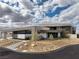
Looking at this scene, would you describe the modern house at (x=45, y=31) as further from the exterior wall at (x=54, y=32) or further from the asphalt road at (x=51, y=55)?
the asphalt road at (x=51, y=55)

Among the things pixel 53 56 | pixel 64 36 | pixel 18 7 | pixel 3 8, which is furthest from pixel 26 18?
pixel 53 56

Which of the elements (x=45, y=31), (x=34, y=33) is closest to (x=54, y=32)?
(x=45, y=31)

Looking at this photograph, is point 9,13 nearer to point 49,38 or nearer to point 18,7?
point 18,7

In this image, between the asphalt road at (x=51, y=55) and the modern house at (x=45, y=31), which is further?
the modern house at (x=45, y=31)

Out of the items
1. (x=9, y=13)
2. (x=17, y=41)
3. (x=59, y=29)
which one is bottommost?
(x=17, y=41)

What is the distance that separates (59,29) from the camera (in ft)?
8.41

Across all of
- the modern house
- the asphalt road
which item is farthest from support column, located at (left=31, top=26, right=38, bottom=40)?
the asphalt road

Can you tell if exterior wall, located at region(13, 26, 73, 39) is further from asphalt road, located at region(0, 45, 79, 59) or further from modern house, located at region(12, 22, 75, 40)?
asphalt road, located at region(0, 45, 79, 59)

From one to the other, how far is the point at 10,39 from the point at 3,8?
1.67 feet

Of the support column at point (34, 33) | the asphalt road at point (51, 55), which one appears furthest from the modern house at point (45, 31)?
the asphalt road at point (51, 55)

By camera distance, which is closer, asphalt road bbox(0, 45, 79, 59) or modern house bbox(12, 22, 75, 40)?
asphalt road bbox(0, 45, 79, 59)

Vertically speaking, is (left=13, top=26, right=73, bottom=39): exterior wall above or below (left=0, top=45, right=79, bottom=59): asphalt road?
above

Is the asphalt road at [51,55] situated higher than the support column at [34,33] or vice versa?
the support column at [34,33]

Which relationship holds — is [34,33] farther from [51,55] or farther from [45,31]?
[51,55]
